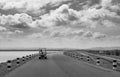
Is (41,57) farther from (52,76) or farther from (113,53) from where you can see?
(52,76)

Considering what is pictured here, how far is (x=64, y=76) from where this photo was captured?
48.7 ft

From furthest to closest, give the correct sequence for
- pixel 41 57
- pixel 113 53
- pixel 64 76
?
pixel 113 53, pixel 41 57, pixel 64 76

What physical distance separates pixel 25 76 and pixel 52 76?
1634 millimetres

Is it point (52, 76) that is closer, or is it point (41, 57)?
point (52, 76)

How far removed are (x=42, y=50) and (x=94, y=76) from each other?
108 ft

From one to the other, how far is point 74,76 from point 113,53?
45762mm

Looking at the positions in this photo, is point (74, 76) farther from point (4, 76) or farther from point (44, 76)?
point (4, 76)

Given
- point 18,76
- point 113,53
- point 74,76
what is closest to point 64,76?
point 74,76

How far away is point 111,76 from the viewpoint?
50.3 ft

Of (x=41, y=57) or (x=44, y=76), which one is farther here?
(x=41, y=57)

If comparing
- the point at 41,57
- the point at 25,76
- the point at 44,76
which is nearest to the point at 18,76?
the point at 25,76

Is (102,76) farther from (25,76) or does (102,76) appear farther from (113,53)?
(113,53)

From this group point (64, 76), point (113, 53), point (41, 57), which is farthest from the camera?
point (113, 53)

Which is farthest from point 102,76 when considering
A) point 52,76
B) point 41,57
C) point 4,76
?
→ point 41,57
